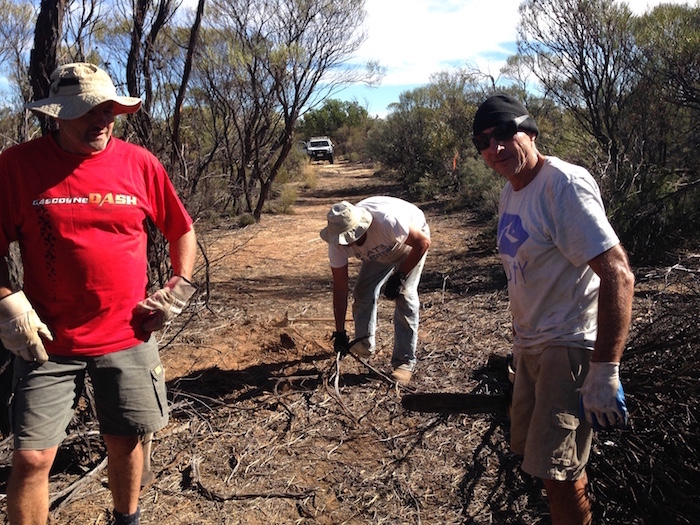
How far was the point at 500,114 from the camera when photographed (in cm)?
220

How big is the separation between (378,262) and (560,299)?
2.39 metres

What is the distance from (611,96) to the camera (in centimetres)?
1188

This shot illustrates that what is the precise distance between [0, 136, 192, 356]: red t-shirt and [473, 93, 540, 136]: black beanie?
4.41ft

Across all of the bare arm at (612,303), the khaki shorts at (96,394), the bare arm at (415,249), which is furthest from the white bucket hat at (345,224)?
the bare arm at (612,303)

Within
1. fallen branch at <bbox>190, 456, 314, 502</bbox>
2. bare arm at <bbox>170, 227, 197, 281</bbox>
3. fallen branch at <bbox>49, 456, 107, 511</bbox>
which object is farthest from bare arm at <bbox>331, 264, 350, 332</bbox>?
fallen branch at <bbox>49, 456, 107, 511</bbox>

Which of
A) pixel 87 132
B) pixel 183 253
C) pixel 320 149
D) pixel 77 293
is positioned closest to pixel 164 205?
pixel 183 253

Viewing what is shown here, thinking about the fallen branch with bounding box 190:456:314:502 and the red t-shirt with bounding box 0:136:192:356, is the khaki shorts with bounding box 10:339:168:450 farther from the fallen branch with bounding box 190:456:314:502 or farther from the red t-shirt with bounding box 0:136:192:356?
the fallen branch with bounding box 190:456:314:502

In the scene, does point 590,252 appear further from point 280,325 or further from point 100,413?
point 280,325

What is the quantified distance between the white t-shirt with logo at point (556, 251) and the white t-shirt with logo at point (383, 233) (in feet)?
5.93

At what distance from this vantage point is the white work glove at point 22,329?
2.15 metres

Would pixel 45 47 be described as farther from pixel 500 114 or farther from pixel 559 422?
pixel 559 422

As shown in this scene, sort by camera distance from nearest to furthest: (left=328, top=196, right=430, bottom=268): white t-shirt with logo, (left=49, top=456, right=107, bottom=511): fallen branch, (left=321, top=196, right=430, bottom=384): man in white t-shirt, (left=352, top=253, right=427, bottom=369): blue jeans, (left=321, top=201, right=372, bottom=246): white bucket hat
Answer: (left=49, top=456, right=107, bottom=511): fallen branch
(left=321, top=201, right=372, bottom=246): white bucket hat
(left=321, top=196, right=430, bottom=384): man in white t-shirt
(left=328, top=196, right=430, bottom=268): white t-shirt with logo
(left=352, top=253, right=427, bottom=369): blue jeans

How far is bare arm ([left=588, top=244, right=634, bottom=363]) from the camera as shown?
1.89 m

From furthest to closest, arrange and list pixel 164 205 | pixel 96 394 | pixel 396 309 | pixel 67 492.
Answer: pixel 396 309 < pixel 67 492 < pixel 164 205 < pixel 96 394
